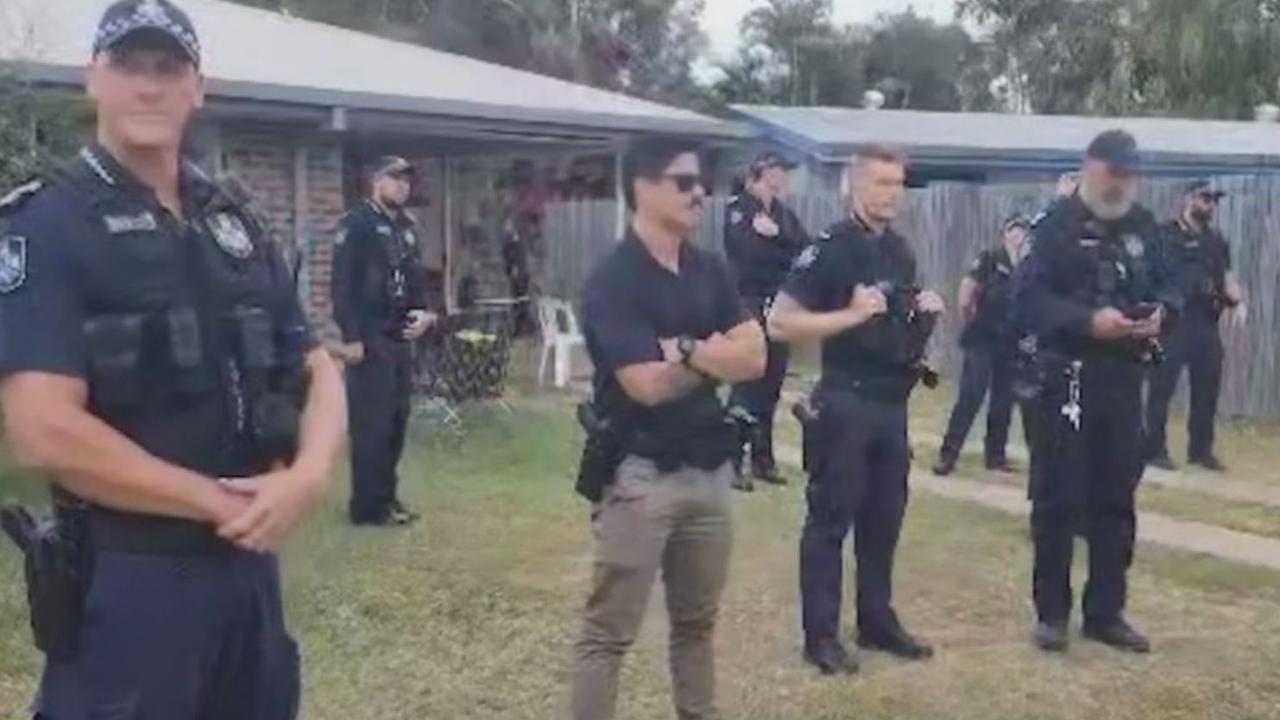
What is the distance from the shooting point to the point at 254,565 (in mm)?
2975

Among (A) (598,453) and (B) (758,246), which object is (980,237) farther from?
(A) (598,453)

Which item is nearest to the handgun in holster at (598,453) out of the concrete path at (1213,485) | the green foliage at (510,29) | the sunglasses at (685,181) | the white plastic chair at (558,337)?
the sunglasses at (685,181)

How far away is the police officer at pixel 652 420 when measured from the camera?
15.3 feet

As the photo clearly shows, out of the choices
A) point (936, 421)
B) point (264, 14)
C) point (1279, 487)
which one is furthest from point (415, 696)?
point (264, 14)

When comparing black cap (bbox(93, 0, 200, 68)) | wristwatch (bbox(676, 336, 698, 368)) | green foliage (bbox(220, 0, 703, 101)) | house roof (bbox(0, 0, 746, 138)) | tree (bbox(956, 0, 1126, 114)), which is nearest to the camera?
black cap (bbox(93, 0, 200, 68))

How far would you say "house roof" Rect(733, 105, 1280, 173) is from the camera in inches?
871

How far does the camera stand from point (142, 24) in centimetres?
288

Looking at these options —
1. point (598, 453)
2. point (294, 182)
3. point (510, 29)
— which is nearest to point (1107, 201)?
point (598, 453)

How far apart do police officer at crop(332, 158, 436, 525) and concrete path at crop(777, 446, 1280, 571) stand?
3322 mm

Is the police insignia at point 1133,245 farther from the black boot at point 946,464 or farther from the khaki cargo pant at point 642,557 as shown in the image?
the black boot at point 946,464

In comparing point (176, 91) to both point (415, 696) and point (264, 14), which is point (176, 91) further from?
point (264, 14)

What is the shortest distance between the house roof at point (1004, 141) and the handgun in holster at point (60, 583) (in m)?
18.6

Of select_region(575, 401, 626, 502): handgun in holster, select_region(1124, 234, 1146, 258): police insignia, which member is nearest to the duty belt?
select_region(575, 401, 626, 502): handgun in holster

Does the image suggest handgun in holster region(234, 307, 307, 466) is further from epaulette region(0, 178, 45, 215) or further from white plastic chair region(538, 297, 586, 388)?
white plastic chair region(538, 297, 586, 388)
